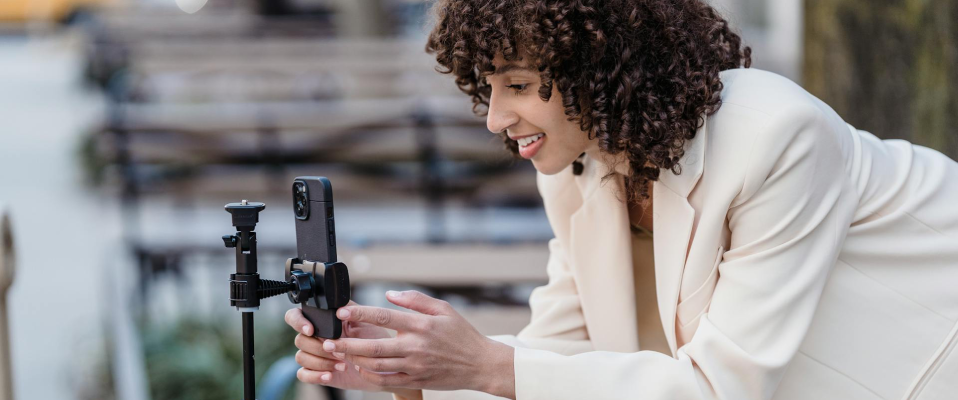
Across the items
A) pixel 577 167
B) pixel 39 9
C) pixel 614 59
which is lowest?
pixel 577 167

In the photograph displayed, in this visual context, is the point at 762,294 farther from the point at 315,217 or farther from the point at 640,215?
the point at 315,217

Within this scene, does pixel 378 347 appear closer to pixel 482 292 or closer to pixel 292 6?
pixel 482 292

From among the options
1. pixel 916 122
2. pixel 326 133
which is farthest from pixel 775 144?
pixel 326 133

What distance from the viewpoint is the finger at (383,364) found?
1.63m

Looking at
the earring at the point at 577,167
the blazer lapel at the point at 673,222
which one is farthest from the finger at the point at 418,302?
the earring at the point at 577,167

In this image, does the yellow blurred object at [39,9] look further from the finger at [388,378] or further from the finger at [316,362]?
the finger at [388,378]

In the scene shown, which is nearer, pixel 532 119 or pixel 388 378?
pixel 388 378

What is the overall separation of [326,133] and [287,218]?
43.1 inches

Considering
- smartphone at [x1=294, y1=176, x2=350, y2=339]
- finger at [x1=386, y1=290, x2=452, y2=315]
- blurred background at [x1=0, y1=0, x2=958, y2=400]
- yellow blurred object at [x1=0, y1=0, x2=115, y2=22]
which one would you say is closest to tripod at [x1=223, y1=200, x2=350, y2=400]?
smartphone at [x1=294, y1=176, x2=350, y2=339]

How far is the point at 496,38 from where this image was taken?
1.75 m

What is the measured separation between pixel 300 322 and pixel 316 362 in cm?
11

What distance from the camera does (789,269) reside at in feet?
5.62

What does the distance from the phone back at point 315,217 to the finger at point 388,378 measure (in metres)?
0.24

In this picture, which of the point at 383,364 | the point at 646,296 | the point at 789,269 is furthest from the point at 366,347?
the point at 646,296
